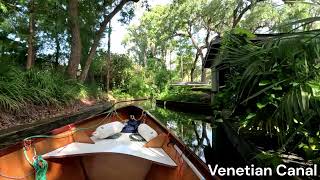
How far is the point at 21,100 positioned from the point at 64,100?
4.13 metres

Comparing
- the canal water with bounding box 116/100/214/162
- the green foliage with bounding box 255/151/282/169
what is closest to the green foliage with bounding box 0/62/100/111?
the canal water with bounding box 116/100/214/162

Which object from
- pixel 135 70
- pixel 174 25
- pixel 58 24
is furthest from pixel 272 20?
pixel 58 24

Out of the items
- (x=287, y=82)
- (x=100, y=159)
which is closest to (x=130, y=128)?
(x=100, y=159)

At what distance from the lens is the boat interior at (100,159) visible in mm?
4188

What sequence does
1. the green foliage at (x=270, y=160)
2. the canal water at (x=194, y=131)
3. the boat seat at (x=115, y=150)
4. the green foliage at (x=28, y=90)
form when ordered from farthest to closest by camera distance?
1. the green foliage at (x=28, y=90)
2. the canal water at (x=194, y=131)
3. the green foliage at (x=270, y=160)
4. the boat seat at (x=115, y=150)

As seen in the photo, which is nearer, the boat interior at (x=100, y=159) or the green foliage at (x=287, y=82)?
the green foliage at (x=287, y=82)

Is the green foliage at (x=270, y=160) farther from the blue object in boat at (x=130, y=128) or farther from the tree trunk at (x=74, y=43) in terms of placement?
the tree trunk at (x=74, y=43)

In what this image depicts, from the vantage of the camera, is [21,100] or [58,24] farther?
[58,24]

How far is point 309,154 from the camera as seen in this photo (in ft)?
16.9

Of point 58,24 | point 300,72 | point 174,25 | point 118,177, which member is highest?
point 174,25

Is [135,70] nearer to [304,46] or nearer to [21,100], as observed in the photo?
[21,100]

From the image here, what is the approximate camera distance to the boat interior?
4.19 metres

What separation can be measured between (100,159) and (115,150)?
319mm

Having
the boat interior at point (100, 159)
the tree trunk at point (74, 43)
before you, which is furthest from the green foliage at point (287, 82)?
the tree trunk at point (74, 43)
